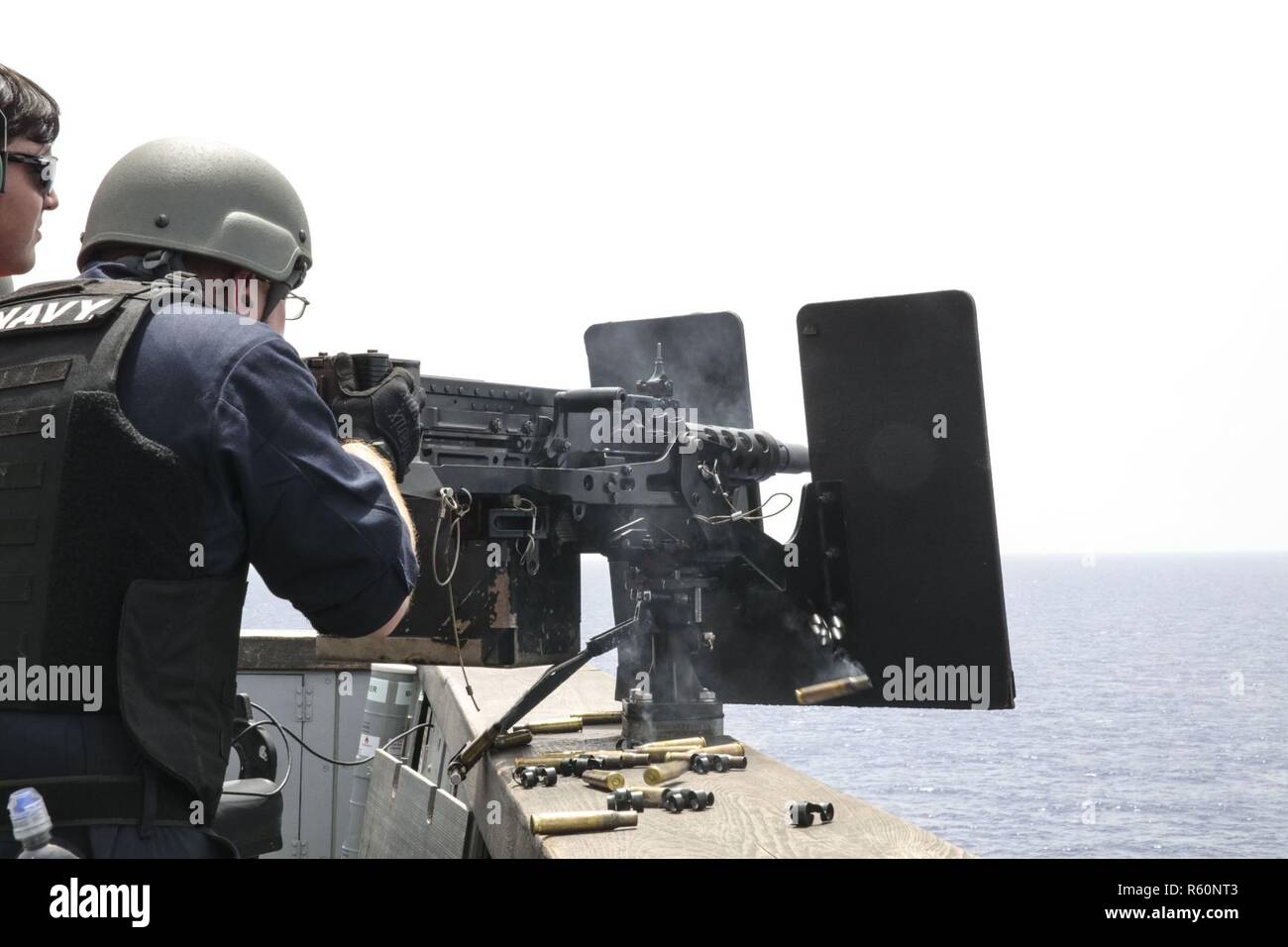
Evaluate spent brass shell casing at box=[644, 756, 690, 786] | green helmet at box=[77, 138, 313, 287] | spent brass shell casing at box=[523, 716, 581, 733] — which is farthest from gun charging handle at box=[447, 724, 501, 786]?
green helmet at box=[77, 138, 313, 287]

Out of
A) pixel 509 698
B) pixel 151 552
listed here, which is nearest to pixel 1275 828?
pixel 509 698

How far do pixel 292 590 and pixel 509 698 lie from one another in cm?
348

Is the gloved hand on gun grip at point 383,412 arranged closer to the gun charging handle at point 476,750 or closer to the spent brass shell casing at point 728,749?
the gun charging handle at point 476,750

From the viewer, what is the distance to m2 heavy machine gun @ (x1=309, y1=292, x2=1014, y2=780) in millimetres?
5027

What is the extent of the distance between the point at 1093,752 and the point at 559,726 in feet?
232

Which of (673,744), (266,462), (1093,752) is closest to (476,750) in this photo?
(673,744)

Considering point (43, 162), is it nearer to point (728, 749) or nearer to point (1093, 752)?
point (728, 749)

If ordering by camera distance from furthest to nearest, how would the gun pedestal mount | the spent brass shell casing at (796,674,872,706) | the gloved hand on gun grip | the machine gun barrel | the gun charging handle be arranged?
the machine gun barrel, the spent brass shell casing at (796,674,872,706), the gun pedestal mount, the gun charging handle, the gloved hand on gun grip

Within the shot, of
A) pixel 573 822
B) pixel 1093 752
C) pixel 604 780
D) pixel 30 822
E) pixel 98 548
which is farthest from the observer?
pixel 1093 752

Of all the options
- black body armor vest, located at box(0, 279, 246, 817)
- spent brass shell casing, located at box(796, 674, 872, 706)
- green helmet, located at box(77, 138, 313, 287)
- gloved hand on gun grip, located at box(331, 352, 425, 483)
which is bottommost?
spent brass shell casing, located at box(796, 674, 872, 706)

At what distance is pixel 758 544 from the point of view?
580cm

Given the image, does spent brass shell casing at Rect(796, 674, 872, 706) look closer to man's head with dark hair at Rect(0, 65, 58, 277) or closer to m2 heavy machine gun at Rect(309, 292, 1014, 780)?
m2 heavy machine gun at Rect(309, 292, 1014, 780)

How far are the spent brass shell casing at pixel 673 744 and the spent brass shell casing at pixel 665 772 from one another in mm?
220

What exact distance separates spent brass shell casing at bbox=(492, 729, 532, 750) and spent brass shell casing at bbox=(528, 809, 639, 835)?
1441 mm
